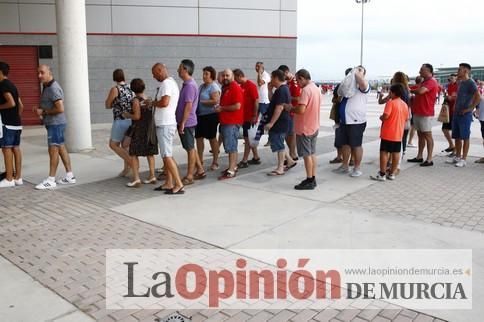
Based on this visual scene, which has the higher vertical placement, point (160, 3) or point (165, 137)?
point (160, 3)

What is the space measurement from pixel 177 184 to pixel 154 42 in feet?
32.3

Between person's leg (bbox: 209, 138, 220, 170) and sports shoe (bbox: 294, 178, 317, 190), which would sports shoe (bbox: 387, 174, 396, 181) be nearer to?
sports shoe (bbox: 294, 178, 317, 190)

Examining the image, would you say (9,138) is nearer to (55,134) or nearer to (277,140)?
(55,134)

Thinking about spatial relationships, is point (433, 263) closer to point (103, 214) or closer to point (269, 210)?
point (269, 210)

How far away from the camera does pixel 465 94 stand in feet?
28.0

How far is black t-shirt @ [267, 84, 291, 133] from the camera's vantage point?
7516 millimetres

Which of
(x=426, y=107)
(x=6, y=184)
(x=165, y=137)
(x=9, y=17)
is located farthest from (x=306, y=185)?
(x=9, y=17)

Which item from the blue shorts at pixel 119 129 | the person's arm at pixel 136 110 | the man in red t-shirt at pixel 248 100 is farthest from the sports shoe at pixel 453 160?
the blue shorts at pixel 119 129

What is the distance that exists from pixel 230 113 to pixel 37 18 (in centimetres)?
985

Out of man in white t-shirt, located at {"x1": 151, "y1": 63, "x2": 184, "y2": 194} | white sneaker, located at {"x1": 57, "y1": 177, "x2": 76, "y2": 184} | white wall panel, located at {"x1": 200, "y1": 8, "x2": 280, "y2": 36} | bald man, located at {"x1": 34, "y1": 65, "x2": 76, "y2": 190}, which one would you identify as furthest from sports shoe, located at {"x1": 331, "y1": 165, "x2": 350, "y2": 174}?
white wall panel, located at {"x1": 200, "y1": 8, "x2": 280, "y2": 36}

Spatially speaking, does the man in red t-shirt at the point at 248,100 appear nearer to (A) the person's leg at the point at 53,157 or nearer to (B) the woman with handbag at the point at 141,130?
(B) the woman with handbag at the point at 141,130

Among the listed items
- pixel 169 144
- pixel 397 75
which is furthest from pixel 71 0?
pixel 397 75

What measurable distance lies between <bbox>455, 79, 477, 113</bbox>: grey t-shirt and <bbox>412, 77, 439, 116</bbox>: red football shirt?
41cm

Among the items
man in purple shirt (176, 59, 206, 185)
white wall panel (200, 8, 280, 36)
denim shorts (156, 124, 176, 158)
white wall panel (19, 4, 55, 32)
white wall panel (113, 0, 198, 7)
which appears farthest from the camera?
white wall panel (200, 8, 280, 36)
